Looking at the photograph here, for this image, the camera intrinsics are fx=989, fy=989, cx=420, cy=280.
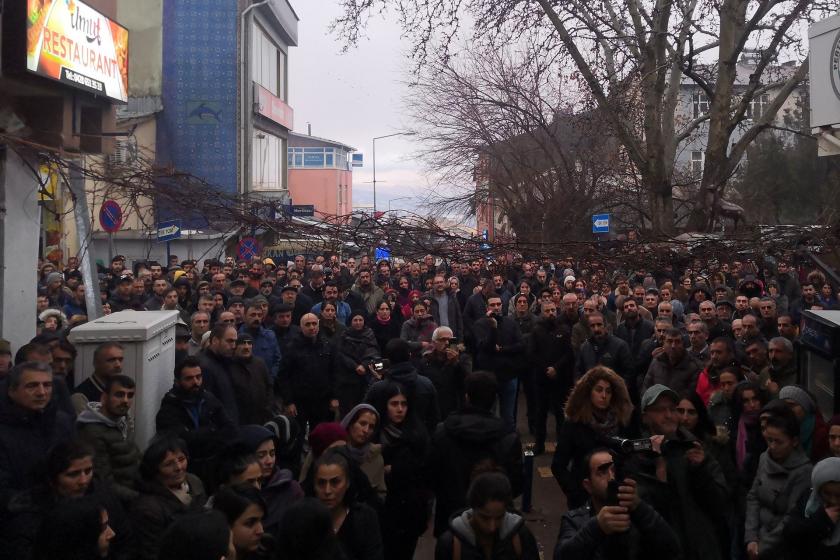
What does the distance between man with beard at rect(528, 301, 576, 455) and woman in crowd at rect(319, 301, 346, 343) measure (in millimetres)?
2213

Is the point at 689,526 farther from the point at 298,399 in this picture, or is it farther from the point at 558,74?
→ the point at 558,74

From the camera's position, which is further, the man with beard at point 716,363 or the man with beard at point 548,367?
the man with beard at point 548,367

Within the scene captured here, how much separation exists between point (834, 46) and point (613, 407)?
763 centimetres

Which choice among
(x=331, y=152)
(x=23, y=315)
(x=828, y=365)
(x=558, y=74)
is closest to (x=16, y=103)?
(x=23, y=315)

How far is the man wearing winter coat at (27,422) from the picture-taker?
518 centimetres

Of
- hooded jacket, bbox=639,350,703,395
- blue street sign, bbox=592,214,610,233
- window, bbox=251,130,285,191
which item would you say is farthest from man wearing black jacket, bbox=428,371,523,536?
window, bbox=251,130,285,191

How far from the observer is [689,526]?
4992mm

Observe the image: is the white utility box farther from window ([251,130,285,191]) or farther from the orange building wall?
the orange building wall

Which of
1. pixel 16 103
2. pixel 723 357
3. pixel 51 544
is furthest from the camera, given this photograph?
pixel 16 103

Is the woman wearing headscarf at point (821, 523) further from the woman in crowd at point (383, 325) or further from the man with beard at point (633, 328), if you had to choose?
the woman in crowd at point (383, 325)

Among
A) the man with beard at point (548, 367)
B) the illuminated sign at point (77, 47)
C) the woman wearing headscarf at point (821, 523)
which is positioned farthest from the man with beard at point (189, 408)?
the man with beard at point (548, 367)

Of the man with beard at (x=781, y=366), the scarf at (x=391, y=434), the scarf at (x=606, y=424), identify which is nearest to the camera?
the scarf at (x=606, y=424)

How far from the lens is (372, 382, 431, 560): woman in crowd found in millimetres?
6086

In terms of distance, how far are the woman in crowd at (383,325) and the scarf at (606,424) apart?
595cm
